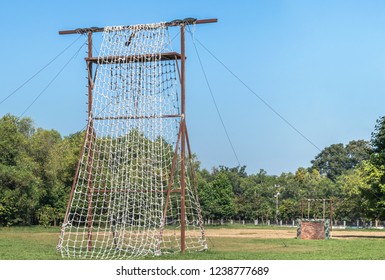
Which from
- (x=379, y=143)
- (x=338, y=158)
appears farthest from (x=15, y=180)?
(x=338, y=158)

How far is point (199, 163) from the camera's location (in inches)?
3211

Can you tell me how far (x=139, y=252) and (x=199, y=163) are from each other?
2417 inches

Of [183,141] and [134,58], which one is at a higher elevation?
[134,58]

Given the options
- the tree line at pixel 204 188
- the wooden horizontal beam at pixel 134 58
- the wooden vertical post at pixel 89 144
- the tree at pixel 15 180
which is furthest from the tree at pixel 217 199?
the wooden horizontal beam at pixel 134 58

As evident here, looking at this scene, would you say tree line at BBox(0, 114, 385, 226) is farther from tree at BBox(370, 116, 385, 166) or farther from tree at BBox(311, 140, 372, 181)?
tree at BBox(311, 140, 372, 181)

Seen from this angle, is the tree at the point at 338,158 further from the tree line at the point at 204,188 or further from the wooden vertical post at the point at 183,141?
the wooden vertical post at the point at 183,141

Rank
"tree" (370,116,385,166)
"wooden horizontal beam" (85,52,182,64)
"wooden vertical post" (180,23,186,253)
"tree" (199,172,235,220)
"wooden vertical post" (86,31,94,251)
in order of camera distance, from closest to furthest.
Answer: "wooden vertical post" (180,23,186,253) < "wooden horizontal beam" (85,52,182,64) < "wooden vertical post" (86,31,94,251) < "tree" (370,116,385,166) < "tree" (199,172,235,220)

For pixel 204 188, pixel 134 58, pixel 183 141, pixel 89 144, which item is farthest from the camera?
pixel 204 188

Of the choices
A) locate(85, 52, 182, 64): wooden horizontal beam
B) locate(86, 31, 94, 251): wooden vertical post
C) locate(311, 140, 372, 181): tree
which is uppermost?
locate(311, 140, 372, 181): tree

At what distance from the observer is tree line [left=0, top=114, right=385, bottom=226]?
42375 mm

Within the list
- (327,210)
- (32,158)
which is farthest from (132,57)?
(327,210)

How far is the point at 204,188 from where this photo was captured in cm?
6912

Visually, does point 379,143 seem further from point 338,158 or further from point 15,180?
point 338,158

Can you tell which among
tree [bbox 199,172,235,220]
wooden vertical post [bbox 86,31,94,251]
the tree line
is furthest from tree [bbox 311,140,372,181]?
wooden vertical post [bbox 86,31,94,251]
